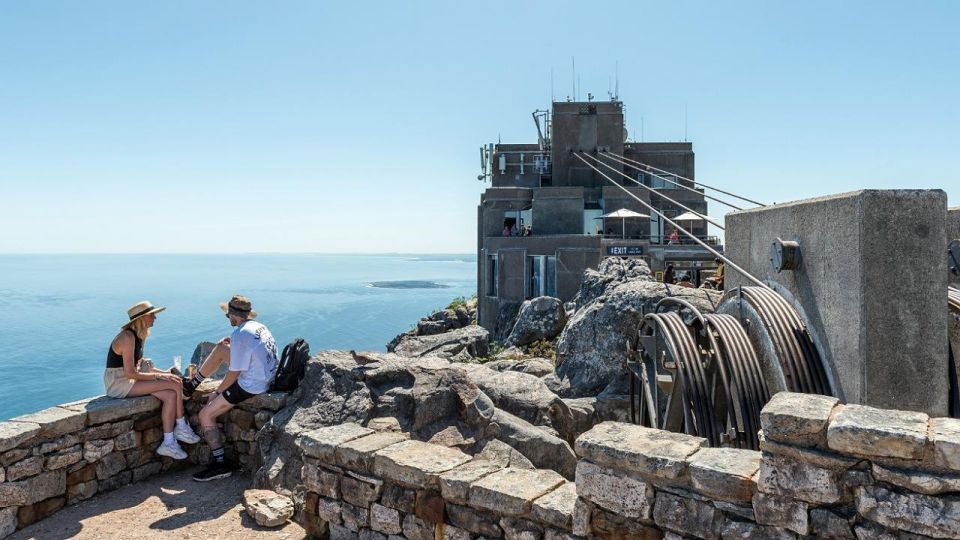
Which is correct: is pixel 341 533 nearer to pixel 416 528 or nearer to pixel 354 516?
pixel 354 516

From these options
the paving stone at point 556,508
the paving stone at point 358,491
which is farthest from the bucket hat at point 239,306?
the paving stone at point 556,508

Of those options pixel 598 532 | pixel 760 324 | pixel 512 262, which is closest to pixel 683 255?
pixel 512 262

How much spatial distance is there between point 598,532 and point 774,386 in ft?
10.2

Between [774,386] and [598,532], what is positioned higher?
[774,386]

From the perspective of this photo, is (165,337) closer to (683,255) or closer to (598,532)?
(683,255)

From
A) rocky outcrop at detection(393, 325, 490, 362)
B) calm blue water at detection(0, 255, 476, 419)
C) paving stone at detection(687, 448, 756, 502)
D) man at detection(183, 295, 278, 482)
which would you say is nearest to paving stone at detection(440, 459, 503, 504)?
paving stone at detection(687, 448, 756, 502)

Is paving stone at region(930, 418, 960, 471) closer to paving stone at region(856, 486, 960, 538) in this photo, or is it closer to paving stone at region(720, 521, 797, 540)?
paving stone at region(856, 486, 960, 538)

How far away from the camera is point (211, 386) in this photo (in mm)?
7656

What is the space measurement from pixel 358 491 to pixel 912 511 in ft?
12.3

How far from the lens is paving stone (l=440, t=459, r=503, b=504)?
4699mm

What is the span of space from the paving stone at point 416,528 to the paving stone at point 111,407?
3.59m

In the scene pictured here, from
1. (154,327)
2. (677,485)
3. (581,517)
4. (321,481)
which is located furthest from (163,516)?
(154,327)

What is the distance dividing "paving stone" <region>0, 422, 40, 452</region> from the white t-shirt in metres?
1.78

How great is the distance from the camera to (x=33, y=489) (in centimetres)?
610
